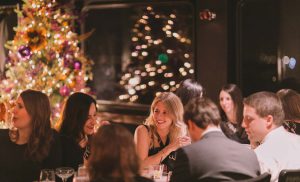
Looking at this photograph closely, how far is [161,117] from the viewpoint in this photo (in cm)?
489

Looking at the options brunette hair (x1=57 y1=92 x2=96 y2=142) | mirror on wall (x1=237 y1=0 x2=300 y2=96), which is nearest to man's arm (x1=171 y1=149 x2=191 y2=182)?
brunette hair (x1=57 y1=92 x2=96 y2=142)

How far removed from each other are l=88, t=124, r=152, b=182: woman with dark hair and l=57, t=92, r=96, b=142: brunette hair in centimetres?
167

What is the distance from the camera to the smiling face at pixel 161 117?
4.88 m

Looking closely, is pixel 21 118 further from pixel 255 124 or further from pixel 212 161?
pixel 255 124

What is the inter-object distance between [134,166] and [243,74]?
4.80 metres

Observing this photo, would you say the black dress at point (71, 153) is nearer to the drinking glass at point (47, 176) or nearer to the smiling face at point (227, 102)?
the drinking glass at point (47, 176)

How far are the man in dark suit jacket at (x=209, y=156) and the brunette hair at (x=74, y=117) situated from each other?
4.33ft

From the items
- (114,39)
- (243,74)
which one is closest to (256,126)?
(243,74)

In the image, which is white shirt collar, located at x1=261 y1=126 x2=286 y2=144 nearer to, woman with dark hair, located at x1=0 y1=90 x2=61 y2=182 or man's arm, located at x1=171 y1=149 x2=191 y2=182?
man's arm, located at x1=171 y1=149 x2=191 y2=182

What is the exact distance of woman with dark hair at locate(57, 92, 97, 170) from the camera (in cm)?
431

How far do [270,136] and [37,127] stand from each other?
5.28 feet

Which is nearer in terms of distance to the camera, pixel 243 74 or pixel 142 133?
pixel 142 133

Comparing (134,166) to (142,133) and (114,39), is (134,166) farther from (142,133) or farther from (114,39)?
(114,39)

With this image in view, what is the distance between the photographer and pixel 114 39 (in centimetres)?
1046
